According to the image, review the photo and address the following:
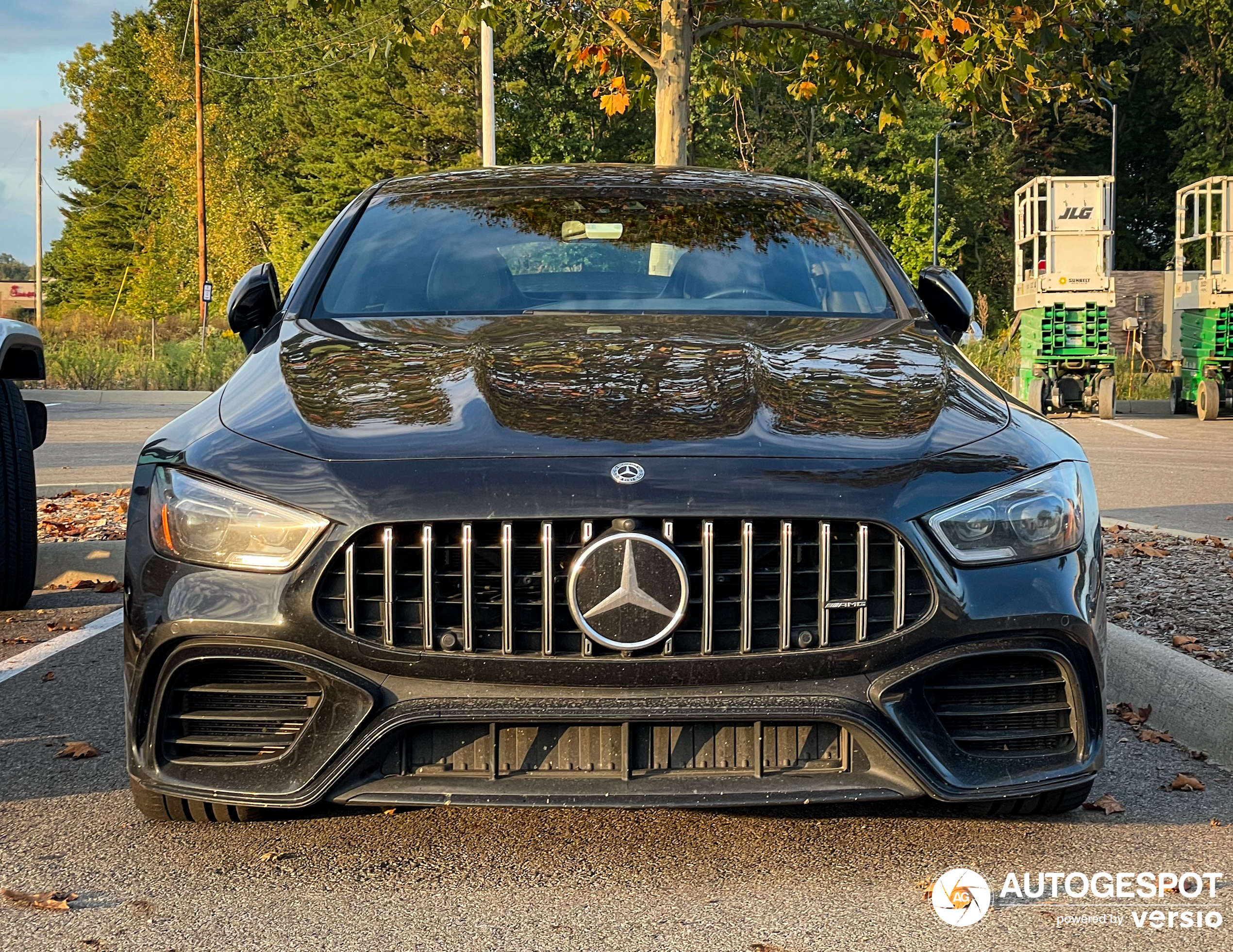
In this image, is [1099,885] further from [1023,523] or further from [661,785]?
[661,785]

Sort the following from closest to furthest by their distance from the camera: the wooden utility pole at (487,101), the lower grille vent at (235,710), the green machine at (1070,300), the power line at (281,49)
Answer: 1. the lower grille vent at (235,710)
2. the green machine at (1070,300)
3. the wooden utility pole at (487,101)
4. the power line at (281,49)

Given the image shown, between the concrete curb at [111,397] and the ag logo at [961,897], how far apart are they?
22.2 m

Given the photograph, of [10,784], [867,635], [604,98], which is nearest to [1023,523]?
[867,635]

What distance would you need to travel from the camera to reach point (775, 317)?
4.06m

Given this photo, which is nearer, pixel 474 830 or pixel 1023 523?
pixel 1023 523

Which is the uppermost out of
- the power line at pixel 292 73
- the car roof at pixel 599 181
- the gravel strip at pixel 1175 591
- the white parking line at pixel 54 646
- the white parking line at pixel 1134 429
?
the power line at pixel 292 73

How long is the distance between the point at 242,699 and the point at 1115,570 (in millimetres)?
4724

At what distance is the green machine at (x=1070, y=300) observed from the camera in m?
20.7

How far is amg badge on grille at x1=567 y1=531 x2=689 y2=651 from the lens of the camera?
2.72 meters

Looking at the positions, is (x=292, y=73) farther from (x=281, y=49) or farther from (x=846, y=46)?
(x=846, y=46)

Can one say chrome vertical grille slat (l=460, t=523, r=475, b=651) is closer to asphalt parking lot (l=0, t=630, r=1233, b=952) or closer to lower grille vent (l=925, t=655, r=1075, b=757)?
asphalt parking lot (l=0, t=630, r=1233, b=952)

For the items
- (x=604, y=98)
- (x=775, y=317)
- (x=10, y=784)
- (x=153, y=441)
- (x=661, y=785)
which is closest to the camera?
(x=661, y=785)

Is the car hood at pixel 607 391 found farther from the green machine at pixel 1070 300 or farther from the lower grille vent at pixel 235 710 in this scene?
the green machine at pixel 1070 300

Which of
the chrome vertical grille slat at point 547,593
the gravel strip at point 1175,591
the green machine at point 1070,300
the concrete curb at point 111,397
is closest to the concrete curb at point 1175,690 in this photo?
the gravel strip at point 1175,591
